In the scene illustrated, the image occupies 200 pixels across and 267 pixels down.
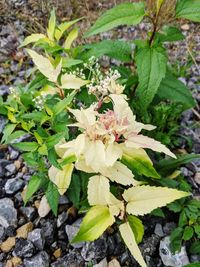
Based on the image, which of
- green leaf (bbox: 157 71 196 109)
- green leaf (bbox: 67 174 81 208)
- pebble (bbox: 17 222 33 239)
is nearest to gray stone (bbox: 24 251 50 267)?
pebble (bbox: 17 222 33 239)

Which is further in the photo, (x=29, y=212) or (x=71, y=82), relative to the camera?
(x=29, y=212)

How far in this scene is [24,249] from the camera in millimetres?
1595

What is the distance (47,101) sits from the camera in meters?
1.54

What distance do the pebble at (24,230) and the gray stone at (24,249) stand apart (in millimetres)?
32

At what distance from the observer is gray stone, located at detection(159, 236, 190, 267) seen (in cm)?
157

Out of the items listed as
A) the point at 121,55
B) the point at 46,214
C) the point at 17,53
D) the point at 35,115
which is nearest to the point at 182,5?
the point at 121,55

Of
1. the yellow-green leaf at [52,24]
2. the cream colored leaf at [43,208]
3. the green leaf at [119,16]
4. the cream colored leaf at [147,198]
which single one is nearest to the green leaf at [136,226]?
the cream colored leaf at [147,198]

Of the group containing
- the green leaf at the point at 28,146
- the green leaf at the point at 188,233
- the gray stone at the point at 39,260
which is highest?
the green leaf at the point at 28,146

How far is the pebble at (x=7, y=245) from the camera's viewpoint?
1.61 m

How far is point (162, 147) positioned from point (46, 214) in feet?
2.21

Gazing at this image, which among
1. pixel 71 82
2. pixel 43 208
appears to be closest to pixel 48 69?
pixel 71 82

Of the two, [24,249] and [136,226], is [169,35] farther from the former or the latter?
[24,249]

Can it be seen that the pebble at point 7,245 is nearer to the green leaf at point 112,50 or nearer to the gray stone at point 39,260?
the gray stone at point 39,260

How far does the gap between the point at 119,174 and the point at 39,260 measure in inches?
20.3
